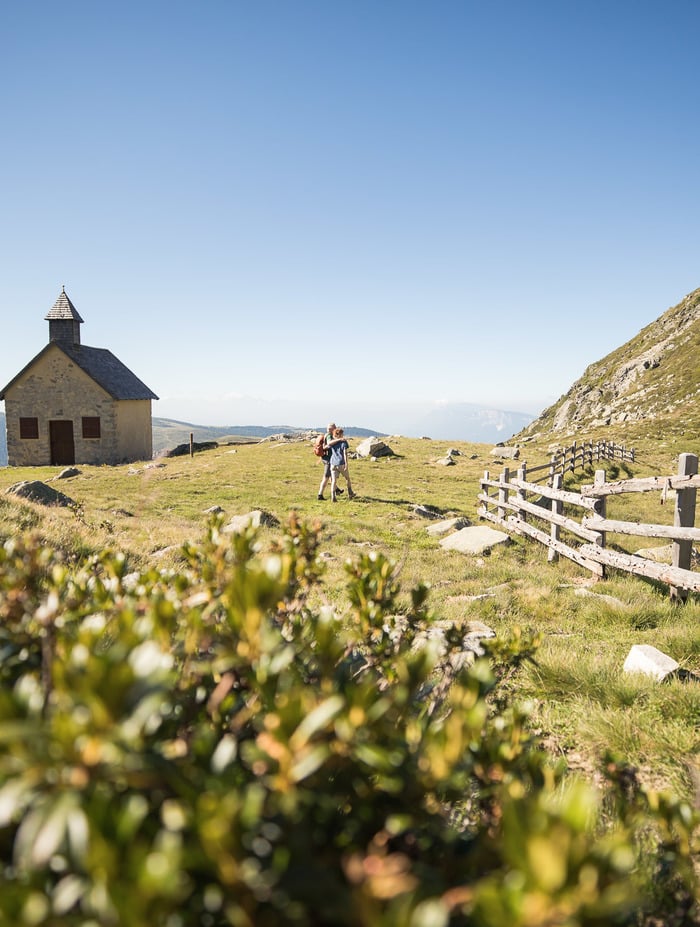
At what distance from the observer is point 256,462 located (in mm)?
27875

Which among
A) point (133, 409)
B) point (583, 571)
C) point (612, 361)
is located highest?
point (612, 361)

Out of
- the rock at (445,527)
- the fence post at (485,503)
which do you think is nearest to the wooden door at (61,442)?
the fence post at (485,503)

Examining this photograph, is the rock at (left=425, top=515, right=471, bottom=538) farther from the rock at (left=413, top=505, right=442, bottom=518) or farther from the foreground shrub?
the foreground shrub

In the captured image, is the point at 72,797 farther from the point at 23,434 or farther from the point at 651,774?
the point at 23,434

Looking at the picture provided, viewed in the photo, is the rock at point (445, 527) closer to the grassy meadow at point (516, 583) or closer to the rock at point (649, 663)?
the grassy meadow at point (516, 583)

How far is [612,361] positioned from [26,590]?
10215 centimetres

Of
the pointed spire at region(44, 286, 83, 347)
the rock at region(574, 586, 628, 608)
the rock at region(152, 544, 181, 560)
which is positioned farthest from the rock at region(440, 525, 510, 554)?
the pointed spire at region(44, 286, 83, 347)

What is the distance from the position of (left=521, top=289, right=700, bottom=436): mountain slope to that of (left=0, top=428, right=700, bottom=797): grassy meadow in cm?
3736

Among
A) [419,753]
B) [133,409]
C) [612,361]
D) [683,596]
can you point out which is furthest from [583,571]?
[612,361]

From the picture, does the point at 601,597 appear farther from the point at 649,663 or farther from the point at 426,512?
the point at 426,512

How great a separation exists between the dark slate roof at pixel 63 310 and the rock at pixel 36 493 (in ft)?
73.8

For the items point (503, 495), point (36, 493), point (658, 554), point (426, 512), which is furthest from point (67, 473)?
point (658, 554)

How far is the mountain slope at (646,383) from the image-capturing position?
54.5 meters

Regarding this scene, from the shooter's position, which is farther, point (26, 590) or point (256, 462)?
point (256, 462)
